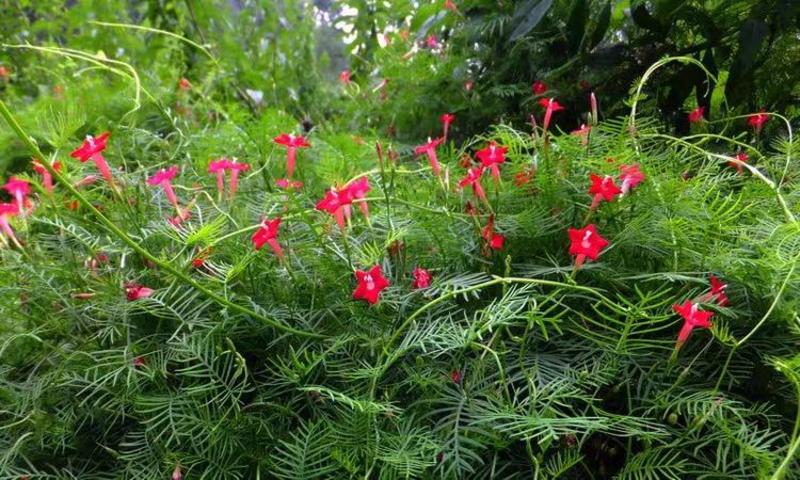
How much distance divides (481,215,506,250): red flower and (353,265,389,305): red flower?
0.39 feet

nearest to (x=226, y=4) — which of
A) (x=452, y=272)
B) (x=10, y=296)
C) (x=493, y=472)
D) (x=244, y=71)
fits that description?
(x=244, y=71)

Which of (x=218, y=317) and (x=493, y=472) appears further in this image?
(x=218, y=317)

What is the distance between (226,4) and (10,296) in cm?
187

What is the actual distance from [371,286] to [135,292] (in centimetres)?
25

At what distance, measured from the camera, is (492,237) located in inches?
23.7

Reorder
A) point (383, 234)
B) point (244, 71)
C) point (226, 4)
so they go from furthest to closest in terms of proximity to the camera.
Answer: point (226, 4) < point (244, 71) < point (383, 234)

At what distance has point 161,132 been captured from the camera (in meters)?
1.36

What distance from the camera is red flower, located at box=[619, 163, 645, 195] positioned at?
1.96 ft

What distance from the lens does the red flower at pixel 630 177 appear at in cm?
60

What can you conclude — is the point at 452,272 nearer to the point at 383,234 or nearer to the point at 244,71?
the point at 383,234

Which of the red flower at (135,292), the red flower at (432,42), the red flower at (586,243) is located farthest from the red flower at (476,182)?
the red flower at (432,42)

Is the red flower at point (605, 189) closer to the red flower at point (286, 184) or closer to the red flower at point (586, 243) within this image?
the red flower at point (586, 243)

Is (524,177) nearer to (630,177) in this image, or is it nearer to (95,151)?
(630,177)

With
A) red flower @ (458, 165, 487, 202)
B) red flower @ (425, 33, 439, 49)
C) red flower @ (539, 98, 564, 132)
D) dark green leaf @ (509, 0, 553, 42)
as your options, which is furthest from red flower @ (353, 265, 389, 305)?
red flower @ (425, 33, 439, 49)
